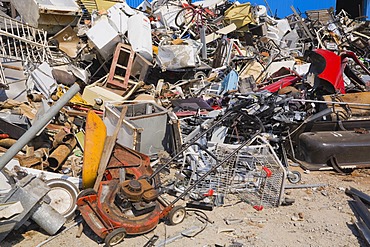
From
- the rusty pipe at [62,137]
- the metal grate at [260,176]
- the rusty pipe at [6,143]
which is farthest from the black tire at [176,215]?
the rusty pipe at [6,143]

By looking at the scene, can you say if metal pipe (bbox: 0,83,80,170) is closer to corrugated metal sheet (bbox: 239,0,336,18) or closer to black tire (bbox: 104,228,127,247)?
black tire (bbox: 104,228,127,247)

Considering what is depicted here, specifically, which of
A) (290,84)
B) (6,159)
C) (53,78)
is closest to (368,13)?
(290,84)

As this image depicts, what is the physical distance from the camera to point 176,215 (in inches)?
147

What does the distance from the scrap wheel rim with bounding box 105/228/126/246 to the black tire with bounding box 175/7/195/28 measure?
7449 mm

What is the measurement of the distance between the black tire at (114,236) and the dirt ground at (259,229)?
0.45 feet

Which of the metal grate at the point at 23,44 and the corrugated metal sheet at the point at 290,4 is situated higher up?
the corrugated metal sheet at the point at 290,4

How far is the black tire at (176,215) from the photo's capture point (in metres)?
3.68

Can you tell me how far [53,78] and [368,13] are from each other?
678 inches

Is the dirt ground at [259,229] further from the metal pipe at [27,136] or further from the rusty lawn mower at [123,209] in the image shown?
A: the metal pipe at [27,136]

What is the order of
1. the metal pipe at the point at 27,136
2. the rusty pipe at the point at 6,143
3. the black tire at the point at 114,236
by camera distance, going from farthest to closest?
the rusty pipe at the point at 6,143, the black tire at the point at 114,236, the metal pipe at the point at 27,136

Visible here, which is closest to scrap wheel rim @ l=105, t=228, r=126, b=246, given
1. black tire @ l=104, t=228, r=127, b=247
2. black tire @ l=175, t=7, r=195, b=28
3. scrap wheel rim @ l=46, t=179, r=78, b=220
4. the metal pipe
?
black tire @ l=104, t=228, r=127, b=247

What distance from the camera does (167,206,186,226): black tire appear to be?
12.1 feet

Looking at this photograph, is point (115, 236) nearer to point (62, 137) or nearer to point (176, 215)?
point (176, 215)

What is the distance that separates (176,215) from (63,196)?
1172 mm
